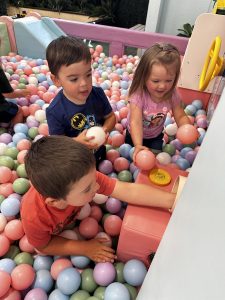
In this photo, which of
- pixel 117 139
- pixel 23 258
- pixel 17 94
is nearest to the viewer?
pixel 23 258

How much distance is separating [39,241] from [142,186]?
0.32 metres

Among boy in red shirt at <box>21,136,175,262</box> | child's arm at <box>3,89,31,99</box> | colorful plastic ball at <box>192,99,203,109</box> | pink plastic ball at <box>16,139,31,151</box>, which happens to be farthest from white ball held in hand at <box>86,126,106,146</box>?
colorful plastic ball at <box>192,99,203,109</box>

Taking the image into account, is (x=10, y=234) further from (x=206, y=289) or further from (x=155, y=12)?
(x=155, y=12)

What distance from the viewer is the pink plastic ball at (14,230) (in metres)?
0.87

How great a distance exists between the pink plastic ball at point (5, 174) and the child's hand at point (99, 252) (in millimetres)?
435

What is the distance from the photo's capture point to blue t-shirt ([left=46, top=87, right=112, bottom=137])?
0.97m

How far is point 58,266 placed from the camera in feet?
2.59

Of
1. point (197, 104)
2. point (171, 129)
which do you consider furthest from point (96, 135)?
point (197, 104)

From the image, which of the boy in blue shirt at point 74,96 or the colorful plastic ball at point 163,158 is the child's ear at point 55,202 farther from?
the colorful plastic ball at point 163,158

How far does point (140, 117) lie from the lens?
1107 mm

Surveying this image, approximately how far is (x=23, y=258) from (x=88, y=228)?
21cm

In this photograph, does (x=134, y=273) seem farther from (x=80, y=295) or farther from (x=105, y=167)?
(x=105, y=167)

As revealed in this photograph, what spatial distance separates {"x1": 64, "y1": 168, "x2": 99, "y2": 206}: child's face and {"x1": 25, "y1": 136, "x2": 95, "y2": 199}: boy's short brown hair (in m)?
0.01

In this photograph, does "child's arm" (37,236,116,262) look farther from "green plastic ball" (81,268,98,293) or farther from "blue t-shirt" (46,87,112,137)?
"blue t-shirt" (46,87,112,137)
